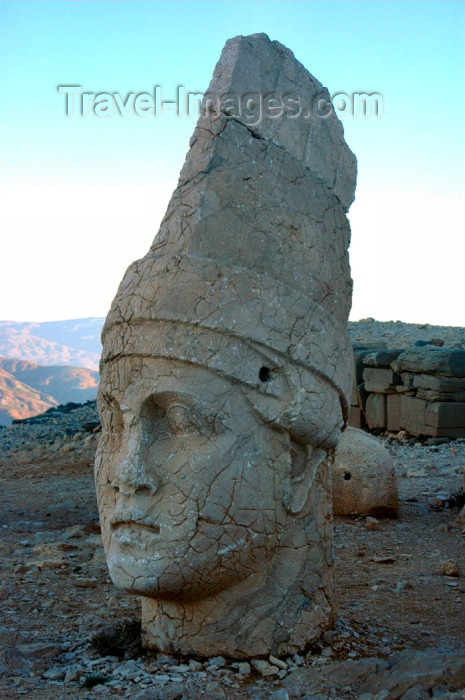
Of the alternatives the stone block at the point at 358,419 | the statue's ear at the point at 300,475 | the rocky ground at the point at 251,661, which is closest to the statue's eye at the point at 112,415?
the statue's ear at the point at 300,475

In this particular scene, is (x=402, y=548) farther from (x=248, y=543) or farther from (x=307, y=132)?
(x=307, y=132)

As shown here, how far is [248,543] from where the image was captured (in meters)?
3.83

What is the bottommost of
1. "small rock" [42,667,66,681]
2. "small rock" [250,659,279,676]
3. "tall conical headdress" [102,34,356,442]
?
"small rock" [42,667,66,681]

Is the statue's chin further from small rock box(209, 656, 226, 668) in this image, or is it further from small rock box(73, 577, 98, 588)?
small rock box(73, 577, 98, 588)

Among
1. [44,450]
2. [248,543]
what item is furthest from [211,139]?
[44,450]

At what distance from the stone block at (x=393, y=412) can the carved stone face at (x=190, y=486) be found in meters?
15.1

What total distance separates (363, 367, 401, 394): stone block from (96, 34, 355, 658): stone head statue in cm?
1462

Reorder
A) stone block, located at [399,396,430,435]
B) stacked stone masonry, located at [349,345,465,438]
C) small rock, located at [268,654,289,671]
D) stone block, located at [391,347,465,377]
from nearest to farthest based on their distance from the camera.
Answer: small rock, located at [268,654,289,671]
stacked stone masonry, located at [349,345,465,438]
stone block, located at [391,347,465,377]
stone block, located at [399,396,430,435]

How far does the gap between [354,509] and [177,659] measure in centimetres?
521

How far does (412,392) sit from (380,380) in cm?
104

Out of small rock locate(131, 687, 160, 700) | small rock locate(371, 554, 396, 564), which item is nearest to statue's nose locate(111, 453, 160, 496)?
small rock locate(131, 687, 160, 700)

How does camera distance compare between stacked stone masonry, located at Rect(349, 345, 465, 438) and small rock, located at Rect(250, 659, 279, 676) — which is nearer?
small rock, located at Rect(250, 659, 279, 676)

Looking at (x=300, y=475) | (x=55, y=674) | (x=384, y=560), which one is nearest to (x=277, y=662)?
(x=300, y=475)

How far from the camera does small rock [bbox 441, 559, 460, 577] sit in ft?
20.9
